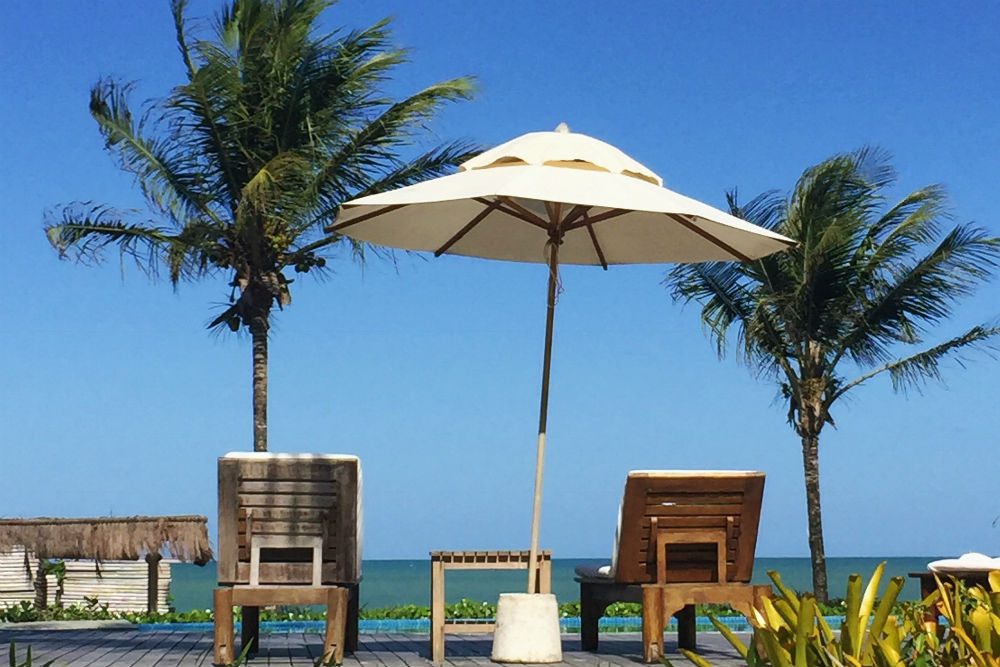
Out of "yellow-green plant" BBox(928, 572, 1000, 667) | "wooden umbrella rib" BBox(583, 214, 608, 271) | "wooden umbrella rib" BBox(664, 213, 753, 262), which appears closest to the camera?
"yellow-green plant" BBox(928, 572, 1000, 667)

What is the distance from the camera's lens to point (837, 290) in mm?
15648

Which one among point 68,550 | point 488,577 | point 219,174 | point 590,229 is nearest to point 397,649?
point 590,229

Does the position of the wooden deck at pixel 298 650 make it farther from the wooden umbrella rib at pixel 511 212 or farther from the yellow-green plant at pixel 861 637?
the yellow-green plant at pixel 861 637

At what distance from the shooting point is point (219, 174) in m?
14.4

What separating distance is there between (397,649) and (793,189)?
9976 millimetres

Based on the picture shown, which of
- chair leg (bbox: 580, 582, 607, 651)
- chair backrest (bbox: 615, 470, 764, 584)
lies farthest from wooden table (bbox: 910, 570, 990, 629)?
chair leg (bbox: 580, 582, 607, 651)

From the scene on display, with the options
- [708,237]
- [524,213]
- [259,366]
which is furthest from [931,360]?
[524,213]

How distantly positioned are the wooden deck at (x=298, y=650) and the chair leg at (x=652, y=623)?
0.37ft

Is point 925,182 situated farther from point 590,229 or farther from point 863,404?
point 590,229

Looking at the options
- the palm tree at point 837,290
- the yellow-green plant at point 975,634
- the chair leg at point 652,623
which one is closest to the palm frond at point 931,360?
the palm tree at point 837,290

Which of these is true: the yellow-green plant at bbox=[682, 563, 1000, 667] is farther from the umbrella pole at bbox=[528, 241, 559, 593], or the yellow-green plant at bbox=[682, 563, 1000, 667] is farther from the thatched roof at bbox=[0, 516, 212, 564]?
the thatched roof at bbox=[0, 516, 212, 564]

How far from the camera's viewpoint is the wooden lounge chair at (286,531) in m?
5.98

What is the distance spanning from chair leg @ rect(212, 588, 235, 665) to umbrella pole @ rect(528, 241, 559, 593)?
137 centimetres

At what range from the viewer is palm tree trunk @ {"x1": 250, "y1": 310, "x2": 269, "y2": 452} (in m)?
14.7
